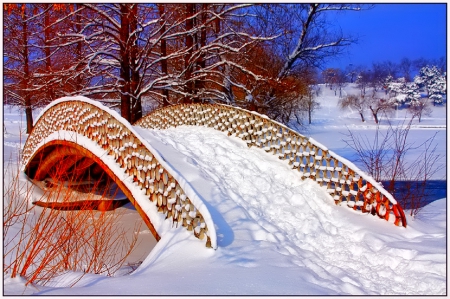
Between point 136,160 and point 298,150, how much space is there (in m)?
3.42

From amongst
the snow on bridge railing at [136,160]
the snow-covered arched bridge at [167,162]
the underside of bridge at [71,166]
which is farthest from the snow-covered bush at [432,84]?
the underside of bridge at [71,166]

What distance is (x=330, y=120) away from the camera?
21.5 m

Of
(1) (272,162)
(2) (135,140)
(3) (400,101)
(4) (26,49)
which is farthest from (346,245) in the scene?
(4) (26,49)

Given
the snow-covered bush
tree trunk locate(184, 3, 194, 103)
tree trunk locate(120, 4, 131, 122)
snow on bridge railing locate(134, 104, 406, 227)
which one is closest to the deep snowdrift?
snow on bridge railing locate(134, 104, 406, 227)

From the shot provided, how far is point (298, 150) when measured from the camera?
7.52 metres

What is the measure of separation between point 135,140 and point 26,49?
11838mm

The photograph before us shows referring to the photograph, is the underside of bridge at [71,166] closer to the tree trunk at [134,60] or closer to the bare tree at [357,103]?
the tree trunk at [134,60]

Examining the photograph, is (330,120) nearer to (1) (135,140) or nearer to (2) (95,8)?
(2) (95,8)

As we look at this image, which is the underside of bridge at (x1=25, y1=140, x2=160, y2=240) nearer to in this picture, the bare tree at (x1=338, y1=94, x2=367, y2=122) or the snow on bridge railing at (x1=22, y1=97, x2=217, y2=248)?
the snow on bridge railing at (x1=22, y1=97, x2=217, y2=248)

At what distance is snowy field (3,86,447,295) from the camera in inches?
134

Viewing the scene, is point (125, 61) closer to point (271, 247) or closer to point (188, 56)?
point (188, 56)

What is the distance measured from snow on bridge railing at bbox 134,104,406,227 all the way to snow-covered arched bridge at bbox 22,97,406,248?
0.02 meters

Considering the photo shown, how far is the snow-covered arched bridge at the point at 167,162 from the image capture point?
16.6 feet

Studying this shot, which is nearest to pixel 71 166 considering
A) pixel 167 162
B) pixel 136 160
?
pixel 136 160
